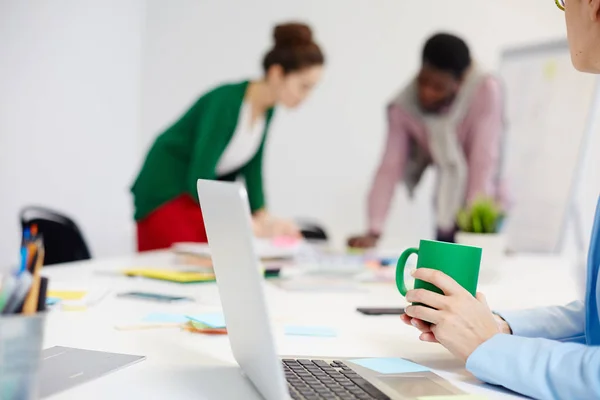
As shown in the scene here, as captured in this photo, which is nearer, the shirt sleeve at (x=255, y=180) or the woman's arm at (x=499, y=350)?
the woman's arm at (x=499, y=350)

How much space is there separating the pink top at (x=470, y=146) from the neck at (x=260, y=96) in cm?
88

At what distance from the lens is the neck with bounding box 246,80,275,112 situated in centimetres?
317

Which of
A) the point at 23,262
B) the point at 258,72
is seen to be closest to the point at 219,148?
the point at 258,72

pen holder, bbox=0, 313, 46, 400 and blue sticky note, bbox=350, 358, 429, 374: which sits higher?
pen holder, bbox=0, 313, 46, 400

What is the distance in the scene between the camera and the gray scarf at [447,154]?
3682 mm

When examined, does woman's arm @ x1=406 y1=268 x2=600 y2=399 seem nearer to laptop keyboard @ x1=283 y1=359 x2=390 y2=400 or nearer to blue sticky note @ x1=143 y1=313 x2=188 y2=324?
laptop keyboard @ x1=283 y1=359 x2=390 y2=400

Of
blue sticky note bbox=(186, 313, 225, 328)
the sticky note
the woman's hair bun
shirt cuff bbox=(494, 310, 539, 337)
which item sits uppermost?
the woman's hair bun

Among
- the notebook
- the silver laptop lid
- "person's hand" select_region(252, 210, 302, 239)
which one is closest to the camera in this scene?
the silver laptop lid

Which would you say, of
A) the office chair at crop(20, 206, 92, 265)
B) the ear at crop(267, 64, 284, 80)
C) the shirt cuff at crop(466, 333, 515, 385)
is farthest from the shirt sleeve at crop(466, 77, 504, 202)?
the shirt cuff at crop(466, 333, 515, 385)

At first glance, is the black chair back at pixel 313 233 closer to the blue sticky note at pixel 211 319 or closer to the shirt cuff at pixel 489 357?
the blue sticky note at pixel 211 319

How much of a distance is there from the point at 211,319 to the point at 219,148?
1.83 metres

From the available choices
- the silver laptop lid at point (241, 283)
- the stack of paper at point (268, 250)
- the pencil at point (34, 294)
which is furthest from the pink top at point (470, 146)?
the pencil at point (34, 294)

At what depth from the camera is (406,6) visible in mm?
3881

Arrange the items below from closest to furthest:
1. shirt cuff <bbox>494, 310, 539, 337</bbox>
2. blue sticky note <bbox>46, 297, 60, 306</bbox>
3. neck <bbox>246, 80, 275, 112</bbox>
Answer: shirt cuff <bbox>494, 310, 539, 337</bbox>
blue sticky note <bbox>46, 297, 60, 306</bbox>
neck <bbox>246, 80, 275, 112</bbox>
